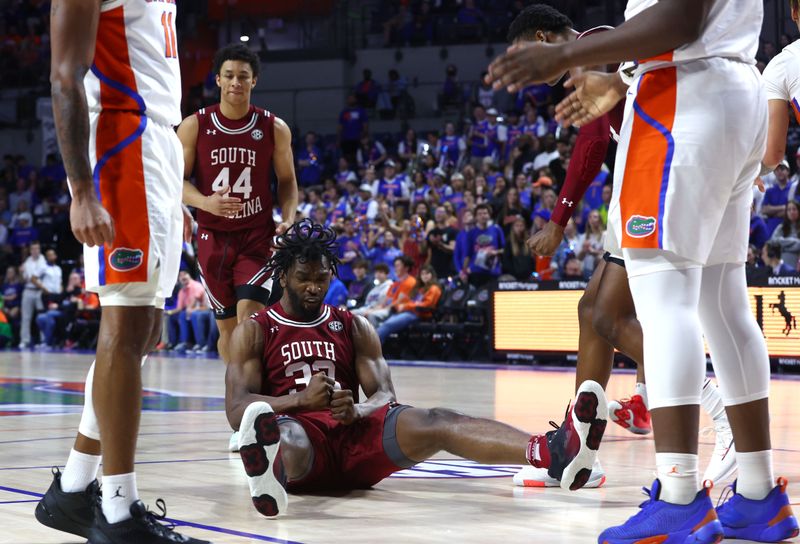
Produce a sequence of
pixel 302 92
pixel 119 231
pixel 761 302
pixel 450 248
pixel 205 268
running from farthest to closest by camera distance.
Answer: pixel 302 92 < pixel 450 248 < pixel 761 302 < pixel 205 268 < pixel 119 231

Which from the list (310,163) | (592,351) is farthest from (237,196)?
(310,163)

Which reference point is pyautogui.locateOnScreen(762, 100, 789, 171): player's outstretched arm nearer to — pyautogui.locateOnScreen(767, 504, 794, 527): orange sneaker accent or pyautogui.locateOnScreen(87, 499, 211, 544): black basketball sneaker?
pyautogui.locateOnScreen(767, 504, 794, 527): orange sneaker accent

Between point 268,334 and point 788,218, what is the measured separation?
910 centimetres

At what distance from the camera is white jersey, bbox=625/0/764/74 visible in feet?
10.8

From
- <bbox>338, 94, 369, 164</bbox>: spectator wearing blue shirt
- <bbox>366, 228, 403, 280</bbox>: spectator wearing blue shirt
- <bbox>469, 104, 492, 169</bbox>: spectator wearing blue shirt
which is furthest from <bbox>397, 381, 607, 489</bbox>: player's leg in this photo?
<bbox>338, 94, 369, 164</bbox>: spectator wearing blue shirt

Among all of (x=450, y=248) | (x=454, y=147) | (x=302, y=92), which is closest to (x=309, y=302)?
(x=450, y=248)

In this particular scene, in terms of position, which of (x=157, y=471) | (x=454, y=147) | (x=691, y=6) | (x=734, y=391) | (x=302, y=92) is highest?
(x=302, y=92)

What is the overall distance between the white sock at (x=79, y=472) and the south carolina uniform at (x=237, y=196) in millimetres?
2911

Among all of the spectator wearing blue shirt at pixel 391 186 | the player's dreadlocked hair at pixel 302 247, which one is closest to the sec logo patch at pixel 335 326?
the player's dreadlocked hair at pixel 302 247

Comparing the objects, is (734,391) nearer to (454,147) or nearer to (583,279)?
(583,279)

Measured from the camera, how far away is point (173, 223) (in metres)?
3.55

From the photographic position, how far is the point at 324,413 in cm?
459

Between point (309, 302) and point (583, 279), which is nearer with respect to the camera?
point (309, 302)

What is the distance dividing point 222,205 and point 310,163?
631 inches
